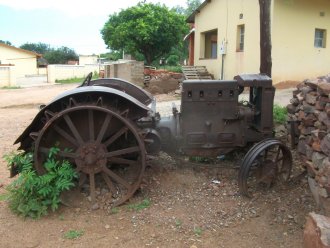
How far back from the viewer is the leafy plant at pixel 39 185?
14.5 ft

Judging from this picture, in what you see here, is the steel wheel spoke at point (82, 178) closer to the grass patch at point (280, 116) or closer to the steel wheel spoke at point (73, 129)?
the steel wheel spoke at point (73, 129)

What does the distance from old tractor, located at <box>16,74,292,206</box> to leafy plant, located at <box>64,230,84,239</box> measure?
23.4 inches

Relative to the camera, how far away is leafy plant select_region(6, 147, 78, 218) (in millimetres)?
4410

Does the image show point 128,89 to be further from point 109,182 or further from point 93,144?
point 109,182

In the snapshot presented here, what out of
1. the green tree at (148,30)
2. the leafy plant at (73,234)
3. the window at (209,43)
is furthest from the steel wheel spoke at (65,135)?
the green tree at (148,30)

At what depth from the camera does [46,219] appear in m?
4.36

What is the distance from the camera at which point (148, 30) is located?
81.5 feet

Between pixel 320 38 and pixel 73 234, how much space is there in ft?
51.3

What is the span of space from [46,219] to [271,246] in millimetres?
2227

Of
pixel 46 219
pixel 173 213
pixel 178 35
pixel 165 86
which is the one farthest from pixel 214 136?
pixel 178 35

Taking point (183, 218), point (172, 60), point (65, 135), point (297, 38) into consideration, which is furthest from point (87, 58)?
point (183, 218)

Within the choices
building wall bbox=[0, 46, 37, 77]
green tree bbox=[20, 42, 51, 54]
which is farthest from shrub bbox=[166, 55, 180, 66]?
green tree bbox=[20, 42, 51, 54]

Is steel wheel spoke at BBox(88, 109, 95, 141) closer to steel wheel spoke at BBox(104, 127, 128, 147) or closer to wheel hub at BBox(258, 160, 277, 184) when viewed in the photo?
steel wheel spoke at BBox(104, 127, 128, 147)

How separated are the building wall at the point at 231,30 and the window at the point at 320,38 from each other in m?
2.56
